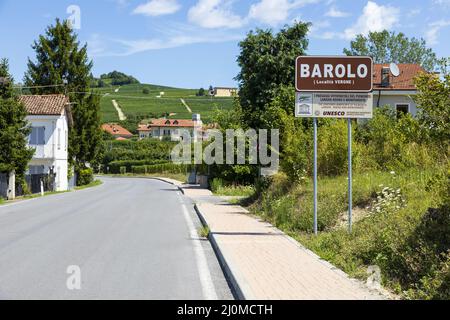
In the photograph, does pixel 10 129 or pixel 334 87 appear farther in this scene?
pixel 10 129

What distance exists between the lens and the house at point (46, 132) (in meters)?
41.2

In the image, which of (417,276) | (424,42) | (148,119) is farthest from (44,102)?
(148,119)

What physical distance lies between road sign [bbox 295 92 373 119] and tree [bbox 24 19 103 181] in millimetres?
36902

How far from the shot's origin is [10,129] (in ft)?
92.8

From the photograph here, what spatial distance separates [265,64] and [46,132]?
78.9 feet

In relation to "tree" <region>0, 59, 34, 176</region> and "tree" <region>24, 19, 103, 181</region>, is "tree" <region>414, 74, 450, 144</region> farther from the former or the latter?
"tree" <region>24, 19, 103, 181</region>

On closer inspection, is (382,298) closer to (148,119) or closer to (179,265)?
(179,265)

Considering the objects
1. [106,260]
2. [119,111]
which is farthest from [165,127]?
[106,260]

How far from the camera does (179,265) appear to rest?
9445 millimetres

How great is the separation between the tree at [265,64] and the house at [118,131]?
363 ft

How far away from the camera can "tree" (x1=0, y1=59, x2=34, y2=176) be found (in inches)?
1117

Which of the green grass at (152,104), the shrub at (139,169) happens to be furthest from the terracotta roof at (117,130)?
the shrub at (139,169)

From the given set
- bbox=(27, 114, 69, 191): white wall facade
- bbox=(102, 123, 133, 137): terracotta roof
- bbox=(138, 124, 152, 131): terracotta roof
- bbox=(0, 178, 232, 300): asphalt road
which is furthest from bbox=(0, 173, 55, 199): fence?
bbox=(138, 124, 152, 131): terracotta roof

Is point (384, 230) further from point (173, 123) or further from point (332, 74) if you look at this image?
point (173, 123)
